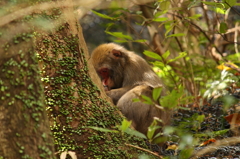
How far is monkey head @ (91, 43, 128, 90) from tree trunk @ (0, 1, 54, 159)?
2.99 metres

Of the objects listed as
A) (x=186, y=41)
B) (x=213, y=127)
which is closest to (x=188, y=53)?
(x=186, y=41)

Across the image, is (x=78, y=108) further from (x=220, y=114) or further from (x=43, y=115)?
(x=220, y=114)

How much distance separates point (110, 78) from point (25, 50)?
10.0ft

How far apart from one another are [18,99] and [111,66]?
123 inches

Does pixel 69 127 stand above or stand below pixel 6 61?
below

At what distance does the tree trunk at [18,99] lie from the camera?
198 cm

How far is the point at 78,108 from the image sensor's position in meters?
3.03

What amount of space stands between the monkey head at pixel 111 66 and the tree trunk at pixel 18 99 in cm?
299

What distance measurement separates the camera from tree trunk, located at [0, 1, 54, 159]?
1979 millimetres

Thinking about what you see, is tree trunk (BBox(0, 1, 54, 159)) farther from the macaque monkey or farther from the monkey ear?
the monkey ear

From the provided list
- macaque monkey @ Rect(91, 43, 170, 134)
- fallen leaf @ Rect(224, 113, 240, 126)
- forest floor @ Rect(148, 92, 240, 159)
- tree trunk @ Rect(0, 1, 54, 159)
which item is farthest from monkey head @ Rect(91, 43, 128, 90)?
tree trunk @ Rect(0, 1, 54, 159)

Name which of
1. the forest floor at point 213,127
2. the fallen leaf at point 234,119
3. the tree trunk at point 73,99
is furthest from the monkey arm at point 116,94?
the fallen leaf at point 234,119

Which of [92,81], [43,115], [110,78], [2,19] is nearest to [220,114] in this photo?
[110,78]

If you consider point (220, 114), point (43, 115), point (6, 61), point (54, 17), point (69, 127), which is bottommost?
point (220, 114)
